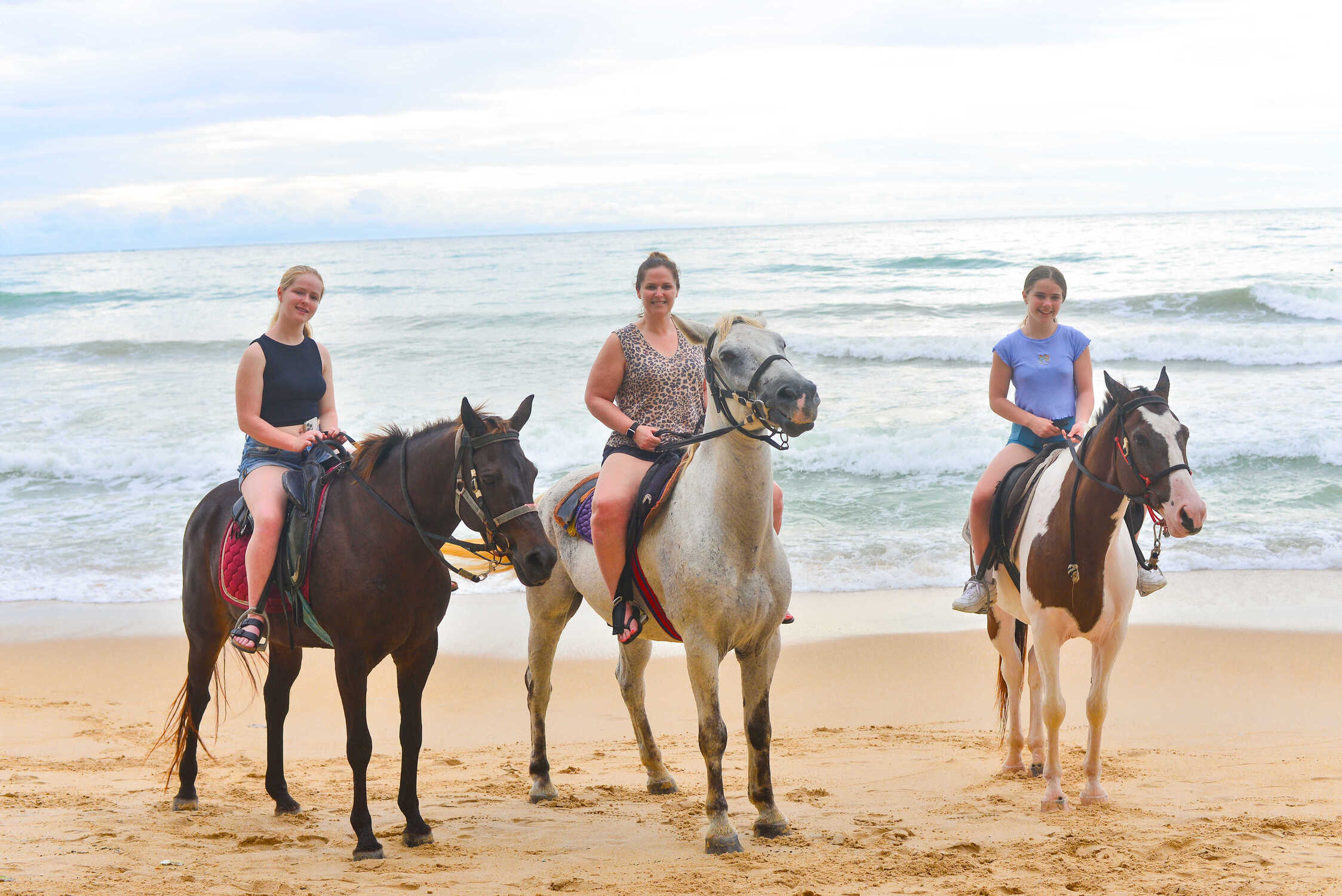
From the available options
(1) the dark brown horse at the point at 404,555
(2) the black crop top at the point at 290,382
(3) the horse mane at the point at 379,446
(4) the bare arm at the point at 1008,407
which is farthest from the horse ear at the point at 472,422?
(4) the bare arm at the point at 1008,407

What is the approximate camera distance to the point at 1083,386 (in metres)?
5.04

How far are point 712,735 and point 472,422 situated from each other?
Answer: 1.55 metres

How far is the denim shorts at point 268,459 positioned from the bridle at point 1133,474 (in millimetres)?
3361

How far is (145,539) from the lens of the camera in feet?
33.4

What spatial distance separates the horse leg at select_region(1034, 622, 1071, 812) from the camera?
4445mm

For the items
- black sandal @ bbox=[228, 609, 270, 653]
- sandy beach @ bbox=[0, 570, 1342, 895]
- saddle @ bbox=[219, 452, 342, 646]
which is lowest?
sandy beach @ bbox=[0, 570, 1342, 895]

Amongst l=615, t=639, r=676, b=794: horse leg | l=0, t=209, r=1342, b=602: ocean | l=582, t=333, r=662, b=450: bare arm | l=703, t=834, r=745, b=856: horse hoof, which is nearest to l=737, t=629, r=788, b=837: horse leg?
l=703, t=834, r=745, b=856: horse hoof

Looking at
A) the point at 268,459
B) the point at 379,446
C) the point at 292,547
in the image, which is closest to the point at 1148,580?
the point at 379,446

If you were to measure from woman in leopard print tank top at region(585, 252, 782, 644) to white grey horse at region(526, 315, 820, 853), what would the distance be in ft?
0.57

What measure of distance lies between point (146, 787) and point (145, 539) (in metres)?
5.93

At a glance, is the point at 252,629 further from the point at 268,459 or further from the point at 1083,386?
the point at 1083,386

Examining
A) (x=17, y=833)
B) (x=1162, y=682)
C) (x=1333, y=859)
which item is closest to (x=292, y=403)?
(x=17, y=833)

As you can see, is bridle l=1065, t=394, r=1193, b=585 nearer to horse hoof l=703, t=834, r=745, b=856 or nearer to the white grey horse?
the white grey horse

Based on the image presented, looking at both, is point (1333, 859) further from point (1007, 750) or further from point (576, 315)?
point (576, 315)
